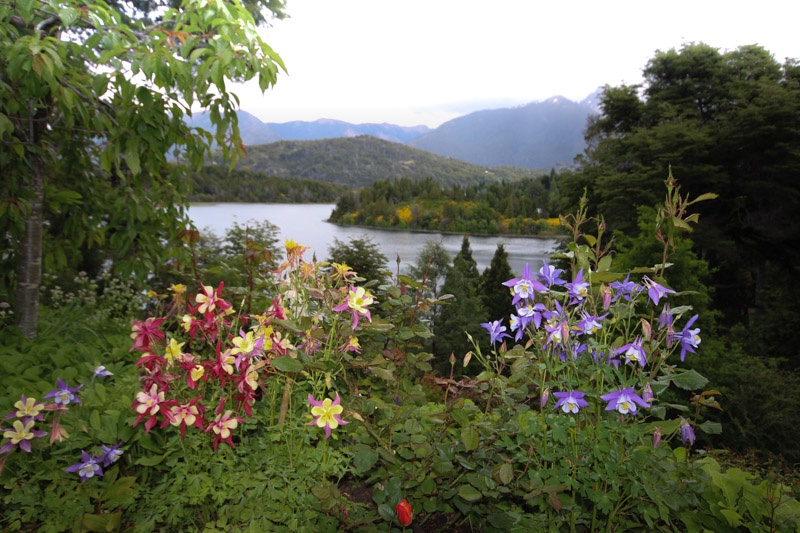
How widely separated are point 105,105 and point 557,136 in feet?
118

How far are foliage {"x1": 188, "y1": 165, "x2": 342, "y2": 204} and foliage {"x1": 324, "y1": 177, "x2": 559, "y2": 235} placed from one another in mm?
691

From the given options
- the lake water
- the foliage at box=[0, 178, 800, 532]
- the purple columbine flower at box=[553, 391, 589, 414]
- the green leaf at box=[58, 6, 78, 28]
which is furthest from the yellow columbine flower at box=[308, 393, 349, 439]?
the lake water

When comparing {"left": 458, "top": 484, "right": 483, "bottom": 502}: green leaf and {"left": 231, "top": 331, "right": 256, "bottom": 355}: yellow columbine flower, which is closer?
{"left": 458, "top": 484, "right": 483, "bottom": 502}: green leaf

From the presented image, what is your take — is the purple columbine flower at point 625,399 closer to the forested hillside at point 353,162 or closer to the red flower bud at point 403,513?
the red flower bud at point 403,513

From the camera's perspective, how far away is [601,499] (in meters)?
1.08

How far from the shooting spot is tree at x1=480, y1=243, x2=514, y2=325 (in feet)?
51.3

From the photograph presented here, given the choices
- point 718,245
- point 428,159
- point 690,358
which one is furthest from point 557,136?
point 690,358

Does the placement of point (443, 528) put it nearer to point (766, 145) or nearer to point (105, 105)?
point (105, 105)

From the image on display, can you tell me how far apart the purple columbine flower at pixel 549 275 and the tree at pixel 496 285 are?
1396 centimetres

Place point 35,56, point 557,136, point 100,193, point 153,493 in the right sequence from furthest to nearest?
point 557,136 < point 100,193 < point 35,56 < point 153,493

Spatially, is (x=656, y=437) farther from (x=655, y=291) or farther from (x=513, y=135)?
(x=513, y=135)

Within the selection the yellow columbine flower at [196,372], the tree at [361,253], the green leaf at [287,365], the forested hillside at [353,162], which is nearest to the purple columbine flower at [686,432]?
the green leaf at [287,365]

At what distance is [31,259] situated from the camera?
2369mm

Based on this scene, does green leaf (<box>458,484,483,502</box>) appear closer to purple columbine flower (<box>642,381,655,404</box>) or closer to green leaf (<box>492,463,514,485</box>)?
green leaf (<box>492,463,514,485</box>)
